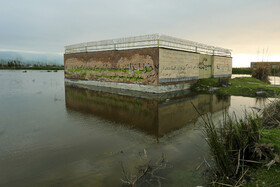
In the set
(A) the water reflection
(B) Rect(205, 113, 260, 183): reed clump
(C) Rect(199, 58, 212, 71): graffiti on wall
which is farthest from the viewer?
(C) Rect(199, 58, 212, 71): graffiti on wall

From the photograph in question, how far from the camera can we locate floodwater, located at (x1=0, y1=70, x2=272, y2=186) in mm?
4367

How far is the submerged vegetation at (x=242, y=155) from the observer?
3802mm

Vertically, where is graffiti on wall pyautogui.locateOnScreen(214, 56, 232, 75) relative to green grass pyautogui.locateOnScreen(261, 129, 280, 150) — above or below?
above

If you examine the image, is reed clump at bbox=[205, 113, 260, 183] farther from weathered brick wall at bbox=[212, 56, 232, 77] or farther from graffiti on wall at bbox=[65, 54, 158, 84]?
weathered brick wall at bbox=[212, 56, 232, 77]

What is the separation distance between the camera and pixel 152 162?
16.5 ft

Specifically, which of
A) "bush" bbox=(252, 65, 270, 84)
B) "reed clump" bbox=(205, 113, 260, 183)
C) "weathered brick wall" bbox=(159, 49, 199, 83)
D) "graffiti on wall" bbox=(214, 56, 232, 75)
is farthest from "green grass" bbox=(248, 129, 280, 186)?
"bush" bbox=(252, 65, 270, 84)

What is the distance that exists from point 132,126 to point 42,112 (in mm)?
5504

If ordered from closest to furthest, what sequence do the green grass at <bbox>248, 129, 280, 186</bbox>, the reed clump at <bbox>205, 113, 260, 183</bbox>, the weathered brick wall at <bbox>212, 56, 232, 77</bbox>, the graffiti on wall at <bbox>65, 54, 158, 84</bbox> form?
the green grass at <bbox>248, 129, 280, 186</bbox>
the reed clump at <bbox>205, 113, 260, 183</bbox>
the graffiti on wall at <bbox>65, 54, 158, 84</bbox>
the weathered brick wall at <bbox>212, 56, 232, 77</bbox>

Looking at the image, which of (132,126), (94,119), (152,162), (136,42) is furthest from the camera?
(136,42)

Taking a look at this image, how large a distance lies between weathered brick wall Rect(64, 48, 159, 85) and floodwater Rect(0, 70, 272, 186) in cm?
694

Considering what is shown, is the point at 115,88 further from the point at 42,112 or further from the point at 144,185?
the point at 144,185

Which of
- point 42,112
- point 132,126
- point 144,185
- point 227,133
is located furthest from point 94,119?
point 227,133

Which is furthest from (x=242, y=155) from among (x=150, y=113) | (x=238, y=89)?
(x=238, y=89)

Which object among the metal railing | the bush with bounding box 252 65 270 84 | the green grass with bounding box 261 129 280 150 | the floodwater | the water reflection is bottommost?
the floodwater
